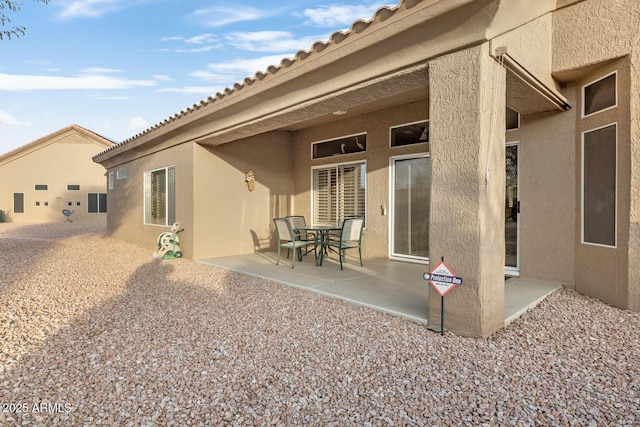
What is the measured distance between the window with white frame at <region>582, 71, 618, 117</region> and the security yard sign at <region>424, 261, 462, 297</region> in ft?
9.75

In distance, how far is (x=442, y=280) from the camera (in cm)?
326

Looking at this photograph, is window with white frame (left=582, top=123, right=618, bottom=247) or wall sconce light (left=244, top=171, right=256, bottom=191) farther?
wall sconce light (left=244, top=171, right=256, bottom=191)

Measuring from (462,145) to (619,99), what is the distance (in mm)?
2365

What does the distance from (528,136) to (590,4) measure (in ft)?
5.38

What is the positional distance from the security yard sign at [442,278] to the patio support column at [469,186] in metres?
0.09

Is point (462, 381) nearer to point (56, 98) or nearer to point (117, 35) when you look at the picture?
point (117, 35)

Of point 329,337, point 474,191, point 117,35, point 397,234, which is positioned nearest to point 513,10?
point 474,191

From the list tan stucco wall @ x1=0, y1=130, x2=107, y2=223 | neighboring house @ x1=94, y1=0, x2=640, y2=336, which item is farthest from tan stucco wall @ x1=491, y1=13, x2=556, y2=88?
tan stucco wall @ x1=0, y1=130, x2=107, y2=223

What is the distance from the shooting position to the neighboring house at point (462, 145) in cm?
322

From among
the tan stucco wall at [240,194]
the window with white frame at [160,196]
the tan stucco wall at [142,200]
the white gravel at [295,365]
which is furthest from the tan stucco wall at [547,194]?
the window with white frame at [160,196]

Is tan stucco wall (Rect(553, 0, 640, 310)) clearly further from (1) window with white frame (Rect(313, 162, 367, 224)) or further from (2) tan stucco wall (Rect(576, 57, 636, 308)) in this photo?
(1) window with white frame (Rect(313, 162, 367, 224))

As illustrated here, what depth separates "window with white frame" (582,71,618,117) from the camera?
4.21 metres

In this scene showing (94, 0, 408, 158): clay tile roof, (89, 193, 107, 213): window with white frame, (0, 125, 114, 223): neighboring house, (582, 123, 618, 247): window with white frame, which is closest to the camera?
(94, 0, 408, 158): clay tile roof

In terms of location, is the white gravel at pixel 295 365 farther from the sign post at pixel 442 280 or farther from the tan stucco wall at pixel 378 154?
the tan stucco wall at pixel 378 154
